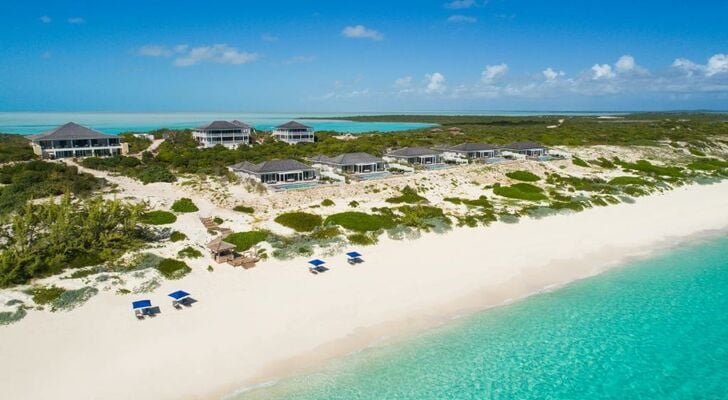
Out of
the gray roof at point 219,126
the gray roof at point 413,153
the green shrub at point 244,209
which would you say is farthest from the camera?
the gray roof at point 219,126

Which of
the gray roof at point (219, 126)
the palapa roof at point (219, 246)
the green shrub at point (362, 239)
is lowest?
the green shrub at point (362, 239)

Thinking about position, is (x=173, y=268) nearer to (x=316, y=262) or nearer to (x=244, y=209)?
(x=316, y=262)

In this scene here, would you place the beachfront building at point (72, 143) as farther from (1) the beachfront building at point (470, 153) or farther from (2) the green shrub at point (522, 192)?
(2) the green shrub at point (522, 192)

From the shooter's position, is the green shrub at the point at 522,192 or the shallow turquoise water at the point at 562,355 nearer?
the shallow turquoise water at the point at 562,355

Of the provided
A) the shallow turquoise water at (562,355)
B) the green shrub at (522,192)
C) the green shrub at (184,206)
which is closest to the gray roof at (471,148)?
the green shrub at (522,192)

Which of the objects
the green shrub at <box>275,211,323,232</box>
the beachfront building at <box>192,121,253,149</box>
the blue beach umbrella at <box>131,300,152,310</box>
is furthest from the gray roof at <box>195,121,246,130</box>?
the blue beach umbrella at <box>131,300,152,310</box>

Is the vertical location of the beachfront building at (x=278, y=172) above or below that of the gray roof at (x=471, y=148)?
below

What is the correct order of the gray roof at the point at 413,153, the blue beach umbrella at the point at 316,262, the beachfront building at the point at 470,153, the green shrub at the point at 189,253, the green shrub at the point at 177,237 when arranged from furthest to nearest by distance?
the beachfront building at the point at 470,153
the gray roof at the point at 413,153
the green shrub at the point at 177,237
the green shrub at the point at 189,253
the blue beach umbrella at the point at 316,262
